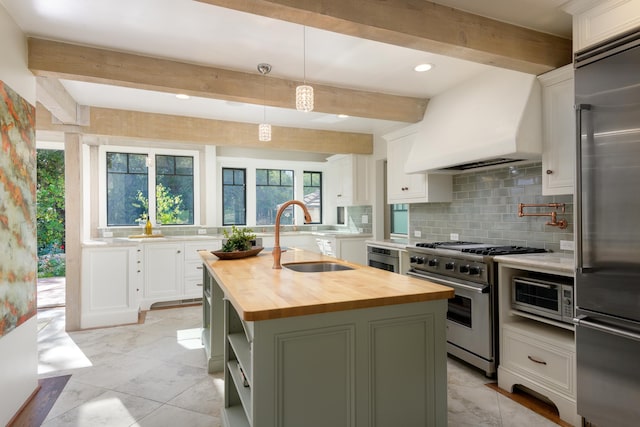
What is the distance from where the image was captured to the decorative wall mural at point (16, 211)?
215 centimetres

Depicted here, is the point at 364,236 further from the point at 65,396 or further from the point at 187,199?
the point at 65,396

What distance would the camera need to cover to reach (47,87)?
3037 mm

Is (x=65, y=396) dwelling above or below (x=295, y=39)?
below

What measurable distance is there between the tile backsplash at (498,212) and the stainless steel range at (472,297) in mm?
188

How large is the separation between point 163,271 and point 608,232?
492 centimetres

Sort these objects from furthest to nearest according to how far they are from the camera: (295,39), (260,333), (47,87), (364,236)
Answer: (364,236) < (47,87) < (295,39) < (260,333)

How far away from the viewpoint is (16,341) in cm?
232

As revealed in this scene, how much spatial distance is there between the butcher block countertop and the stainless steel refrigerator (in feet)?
3.05

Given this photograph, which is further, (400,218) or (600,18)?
(400,218)

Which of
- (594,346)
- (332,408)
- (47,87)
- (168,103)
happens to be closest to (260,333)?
(332,408)

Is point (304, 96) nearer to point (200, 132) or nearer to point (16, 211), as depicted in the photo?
point (16, 211)

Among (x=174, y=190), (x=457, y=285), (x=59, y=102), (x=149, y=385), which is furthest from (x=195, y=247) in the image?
(x=457, y=285)

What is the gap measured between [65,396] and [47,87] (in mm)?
2466

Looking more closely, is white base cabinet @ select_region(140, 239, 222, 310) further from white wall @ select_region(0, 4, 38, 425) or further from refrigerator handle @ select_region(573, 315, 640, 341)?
refrigerator handle @ select_region(573, 315, 640, 341)
